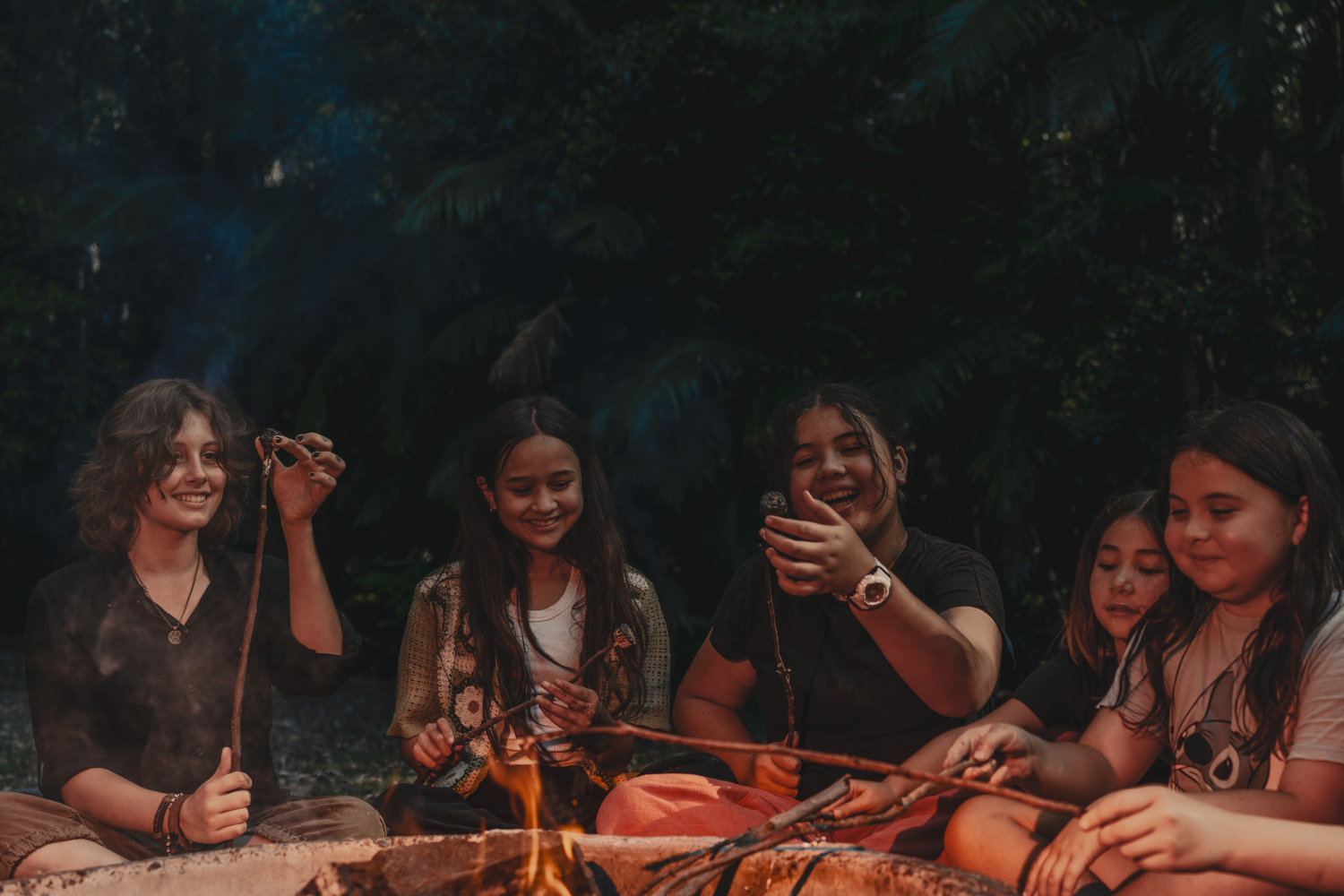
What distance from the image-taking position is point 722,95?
26.2 feet

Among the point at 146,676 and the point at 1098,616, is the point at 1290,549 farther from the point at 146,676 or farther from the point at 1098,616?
the point at 146,676

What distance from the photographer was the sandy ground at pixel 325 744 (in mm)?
6371

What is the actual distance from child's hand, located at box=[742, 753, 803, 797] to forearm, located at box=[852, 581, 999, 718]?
0.34 m

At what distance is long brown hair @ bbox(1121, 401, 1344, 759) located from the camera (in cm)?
193

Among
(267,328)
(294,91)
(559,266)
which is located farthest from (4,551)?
(559,266)

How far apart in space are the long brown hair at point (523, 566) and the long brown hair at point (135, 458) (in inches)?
26.2

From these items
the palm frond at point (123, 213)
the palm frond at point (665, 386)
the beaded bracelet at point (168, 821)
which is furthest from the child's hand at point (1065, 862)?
the palm frond at point (123, 213)

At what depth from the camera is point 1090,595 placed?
261 centimetres

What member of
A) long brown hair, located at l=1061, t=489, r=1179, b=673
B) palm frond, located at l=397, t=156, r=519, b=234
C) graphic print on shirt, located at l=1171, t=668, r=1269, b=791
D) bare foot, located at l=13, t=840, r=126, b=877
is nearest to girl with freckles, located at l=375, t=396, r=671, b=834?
bare foot, located at l=13, t=840, r=126, b=877

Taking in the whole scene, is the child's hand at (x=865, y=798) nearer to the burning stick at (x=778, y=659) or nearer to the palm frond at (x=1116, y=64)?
the burning stick at (x=778, y=659)

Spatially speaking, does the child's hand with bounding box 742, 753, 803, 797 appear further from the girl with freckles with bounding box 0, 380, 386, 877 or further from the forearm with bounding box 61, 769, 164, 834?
the forearm with bounding box 61, 769, 164, 834

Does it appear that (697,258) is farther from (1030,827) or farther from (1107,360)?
(1030,827)

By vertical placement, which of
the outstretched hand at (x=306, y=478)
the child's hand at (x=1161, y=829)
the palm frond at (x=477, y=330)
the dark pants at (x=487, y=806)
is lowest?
the dark pants at (x=487, y=806)

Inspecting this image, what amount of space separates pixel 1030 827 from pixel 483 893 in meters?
1.04
